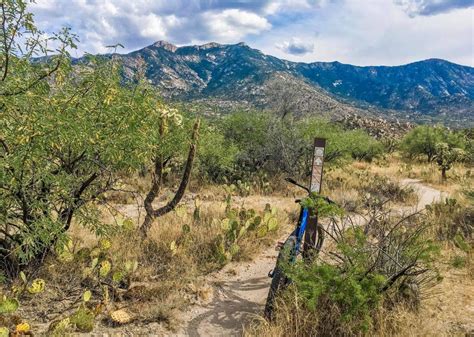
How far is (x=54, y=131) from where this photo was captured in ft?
12.8

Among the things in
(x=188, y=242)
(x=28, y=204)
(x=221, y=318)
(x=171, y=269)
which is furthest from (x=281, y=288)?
(x=28, y=204)

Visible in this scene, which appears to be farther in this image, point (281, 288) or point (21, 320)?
point (281, 288)

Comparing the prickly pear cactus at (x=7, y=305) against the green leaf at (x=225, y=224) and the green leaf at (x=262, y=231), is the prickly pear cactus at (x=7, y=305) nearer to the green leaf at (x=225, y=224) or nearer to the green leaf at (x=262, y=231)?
the green leaf at (x=225, y=224)

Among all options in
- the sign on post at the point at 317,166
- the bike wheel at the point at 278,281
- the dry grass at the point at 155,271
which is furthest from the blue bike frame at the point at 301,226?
the dry grass at the point at 155,271

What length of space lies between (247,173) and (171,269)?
367 inches

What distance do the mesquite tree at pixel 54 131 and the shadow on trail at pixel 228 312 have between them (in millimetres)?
1755

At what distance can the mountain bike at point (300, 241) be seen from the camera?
4603 millimetres

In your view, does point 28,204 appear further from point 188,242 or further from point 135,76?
point 188,242

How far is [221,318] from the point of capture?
500cm

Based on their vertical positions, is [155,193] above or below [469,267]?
above

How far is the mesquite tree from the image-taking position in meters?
3.90

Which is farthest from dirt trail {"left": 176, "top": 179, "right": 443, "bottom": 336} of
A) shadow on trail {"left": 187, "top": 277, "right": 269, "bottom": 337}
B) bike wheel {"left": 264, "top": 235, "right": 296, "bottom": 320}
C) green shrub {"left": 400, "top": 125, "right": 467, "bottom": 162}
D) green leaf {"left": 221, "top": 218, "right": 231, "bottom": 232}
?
green shrub {"left": 400, "top": 125, "right": 467, "bottom": 162}

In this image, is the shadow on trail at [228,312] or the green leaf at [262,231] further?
the green leaf at [262,231]

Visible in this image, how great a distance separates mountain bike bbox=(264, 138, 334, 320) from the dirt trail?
1.54 feet
